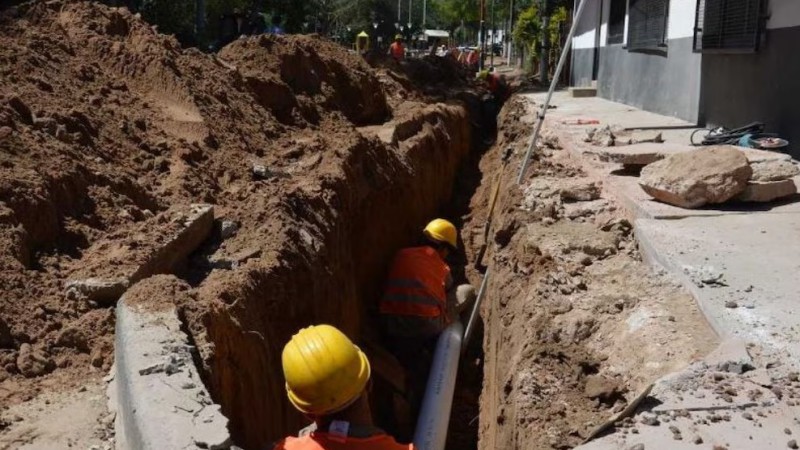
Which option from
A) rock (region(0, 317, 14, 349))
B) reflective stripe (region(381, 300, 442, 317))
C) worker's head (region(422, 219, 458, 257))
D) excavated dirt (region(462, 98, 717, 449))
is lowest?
reflective stripe (region(381, 300, 442, 317))

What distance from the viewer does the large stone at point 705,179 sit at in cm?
556

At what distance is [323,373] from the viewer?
2.91 metres

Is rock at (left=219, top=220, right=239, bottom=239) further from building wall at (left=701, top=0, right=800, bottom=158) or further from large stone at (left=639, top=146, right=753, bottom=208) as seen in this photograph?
building wall at (left=701, top=0, right=800, bottom=158)

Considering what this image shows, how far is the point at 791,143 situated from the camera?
7934 mm

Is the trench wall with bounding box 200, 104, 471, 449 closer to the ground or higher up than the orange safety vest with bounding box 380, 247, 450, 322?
higher up

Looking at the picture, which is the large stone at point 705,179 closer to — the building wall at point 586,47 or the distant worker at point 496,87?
→ the distant worker at point 496,87

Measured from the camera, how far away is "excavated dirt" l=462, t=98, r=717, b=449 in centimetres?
384

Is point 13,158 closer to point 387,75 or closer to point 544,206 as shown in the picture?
point 544,206

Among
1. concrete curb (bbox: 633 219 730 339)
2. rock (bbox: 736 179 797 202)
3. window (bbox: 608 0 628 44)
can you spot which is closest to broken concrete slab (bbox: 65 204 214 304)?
concrete curb (bbox: 633 219 730 339)

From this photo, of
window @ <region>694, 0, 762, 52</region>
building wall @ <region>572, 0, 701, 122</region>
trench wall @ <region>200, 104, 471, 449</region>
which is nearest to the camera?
trench wall @ <region>200, 104, 471, 449</region>

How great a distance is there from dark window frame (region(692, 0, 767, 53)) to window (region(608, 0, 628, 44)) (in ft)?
26.2

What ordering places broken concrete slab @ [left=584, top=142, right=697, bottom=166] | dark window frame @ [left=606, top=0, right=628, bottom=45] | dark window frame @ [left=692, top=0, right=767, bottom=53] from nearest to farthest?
broken concrete slab @ [left=584, top=142, right=697, bottom=166]
dark window frame @ [left=692, top=0, right=767, bottom=53]
dark window frame @ [left=606, top=0, right=628, bottom=45]

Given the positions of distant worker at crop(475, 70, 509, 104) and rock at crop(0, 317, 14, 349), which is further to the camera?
distant worker at crop(475, 70, 509, 104)

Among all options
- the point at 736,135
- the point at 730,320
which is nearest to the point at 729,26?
the point at 736,135
